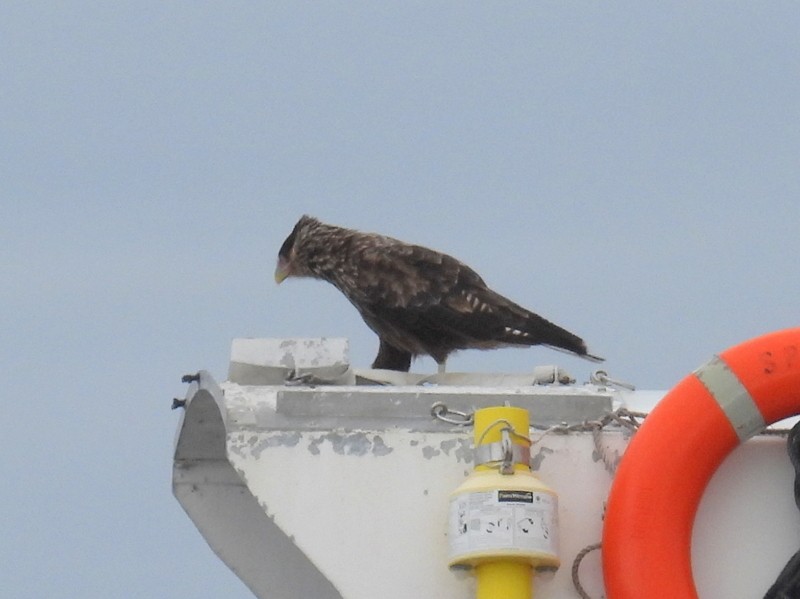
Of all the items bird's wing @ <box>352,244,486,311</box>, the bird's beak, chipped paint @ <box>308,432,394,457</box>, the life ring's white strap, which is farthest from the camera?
the bird's beak

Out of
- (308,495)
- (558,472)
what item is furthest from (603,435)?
(308,495)

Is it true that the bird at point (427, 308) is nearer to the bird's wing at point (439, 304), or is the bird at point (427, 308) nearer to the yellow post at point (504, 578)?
the bird's wing at point (439, 304)

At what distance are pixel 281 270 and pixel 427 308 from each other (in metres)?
1.58

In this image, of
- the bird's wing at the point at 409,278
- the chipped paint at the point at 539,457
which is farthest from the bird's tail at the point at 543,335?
the chipped paint at the point at 539,457

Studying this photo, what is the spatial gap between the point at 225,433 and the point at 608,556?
0.79 metres

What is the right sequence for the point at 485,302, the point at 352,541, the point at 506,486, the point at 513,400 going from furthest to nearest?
1. the point at 485,302
2. the point at 513,400
3. the point at 352,541
4. the point at 506,486

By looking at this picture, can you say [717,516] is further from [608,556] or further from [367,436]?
[367,436]

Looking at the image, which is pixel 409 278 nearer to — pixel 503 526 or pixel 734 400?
pixel 734 400

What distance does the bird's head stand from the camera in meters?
8.54

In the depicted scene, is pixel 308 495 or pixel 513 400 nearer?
pixel 308 495

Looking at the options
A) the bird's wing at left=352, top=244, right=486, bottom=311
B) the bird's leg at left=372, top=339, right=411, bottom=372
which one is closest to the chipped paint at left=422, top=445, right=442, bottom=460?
the bird's wing at left=352, top=244, right=486, bottom=311

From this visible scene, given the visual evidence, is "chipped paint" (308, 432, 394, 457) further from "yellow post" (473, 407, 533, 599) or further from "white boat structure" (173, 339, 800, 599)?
"yellow post" (473, 407, 533, 599)

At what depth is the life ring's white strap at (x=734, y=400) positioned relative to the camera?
298 cm

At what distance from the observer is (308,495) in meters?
3.05
